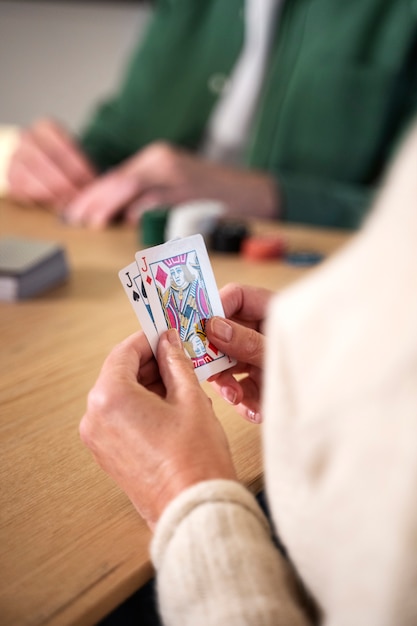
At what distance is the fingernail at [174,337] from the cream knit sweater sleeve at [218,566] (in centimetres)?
21

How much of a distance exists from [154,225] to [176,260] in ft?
2.44

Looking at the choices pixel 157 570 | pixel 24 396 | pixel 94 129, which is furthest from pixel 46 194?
pixel 157 570

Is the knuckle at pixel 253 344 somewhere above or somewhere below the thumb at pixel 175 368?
below

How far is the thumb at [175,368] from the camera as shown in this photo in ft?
2.26

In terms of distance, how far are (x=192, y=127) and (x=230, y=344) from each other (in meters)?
1.72

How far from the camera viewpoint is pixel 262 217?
195 cm

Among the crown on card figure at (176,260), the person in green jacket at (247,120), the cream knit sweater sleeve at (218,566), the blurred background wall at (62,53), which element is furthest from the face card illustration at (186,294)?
the blurred background wall at (62,53)

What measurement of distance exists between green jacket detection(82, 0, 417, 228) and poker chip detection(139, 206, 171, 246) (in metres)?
0.51

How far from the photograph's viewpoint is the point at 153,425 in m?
0.64

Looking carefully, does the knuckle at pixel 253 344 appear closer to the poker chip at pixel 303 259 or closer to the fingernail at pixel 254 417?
the fingernail at pixel 254 417

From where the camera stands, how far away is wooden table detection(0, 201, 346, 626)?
56 centimetres

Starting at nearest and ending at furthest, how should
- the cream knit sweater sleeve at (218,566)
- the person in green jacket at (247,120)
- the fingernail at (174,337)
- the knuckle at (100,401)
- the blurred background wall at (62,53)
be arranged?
1. the cream knit sweater sleeve at (218,566)
2. the knuckle at (100,401)
3. the fingernail at (174,337)
4. the person in green jacket at (247,120)
5. the blurred background wall at (62,53)

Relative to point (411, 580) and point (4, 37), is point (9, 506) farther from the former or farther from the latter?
point (4, 37)

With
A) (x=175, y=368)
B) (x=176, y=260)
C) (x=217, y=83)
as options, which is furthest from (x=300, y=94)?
(x=175, y=368)
